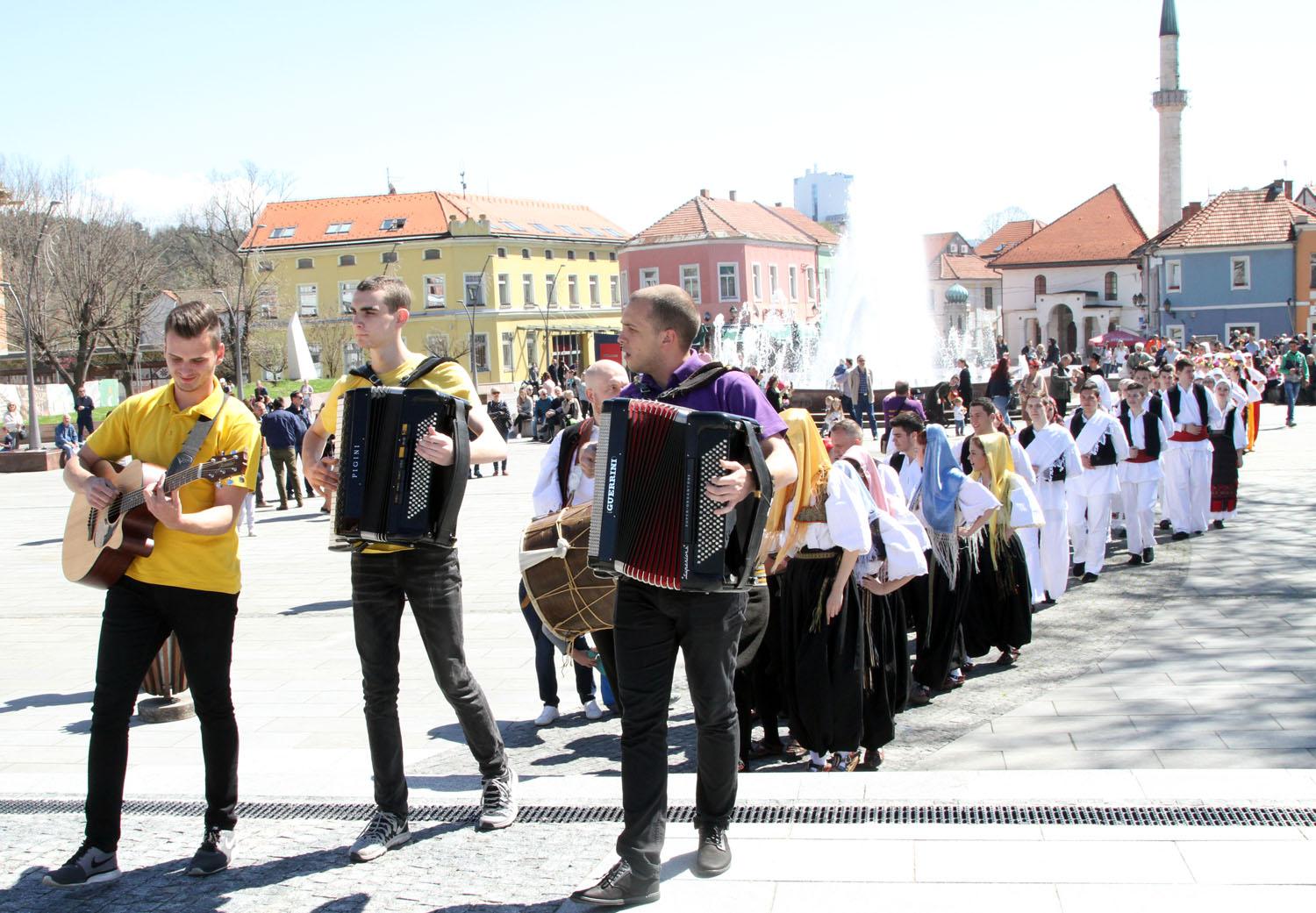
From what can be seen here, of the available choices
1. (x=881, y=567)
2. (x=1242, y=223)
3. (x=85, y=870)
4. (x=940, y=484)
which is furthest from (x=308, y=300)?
(x=85, y=870)

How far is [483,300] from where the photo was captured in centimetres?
7188

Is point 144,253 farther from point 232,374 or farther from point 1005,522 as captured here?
point 1005,522

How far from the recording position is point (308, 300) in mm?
75438

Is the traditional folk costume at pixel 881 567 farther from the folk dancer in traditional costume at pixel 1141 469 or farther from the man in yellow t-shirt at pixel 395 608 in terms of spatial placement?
the folk dancer in traditional costume at pixel 1141 469

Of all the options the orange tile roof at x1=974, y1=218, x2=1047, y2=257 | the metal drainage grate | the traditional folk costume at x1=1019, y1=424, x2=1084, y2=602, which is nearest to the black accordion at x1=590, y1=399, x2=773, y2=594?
the metal drainage grate

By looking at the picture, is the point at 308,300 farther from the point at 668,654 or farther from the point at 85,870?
the point at 668,654

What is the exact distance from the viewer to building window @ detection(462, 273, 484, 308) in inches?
2813

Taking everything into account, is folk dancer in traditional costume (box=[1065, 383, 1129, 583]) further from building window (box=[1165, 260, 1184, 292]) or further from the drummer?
building window (box=[1165, 260, 1184, 292])

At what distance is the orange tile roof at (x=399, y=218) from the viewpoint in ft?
243

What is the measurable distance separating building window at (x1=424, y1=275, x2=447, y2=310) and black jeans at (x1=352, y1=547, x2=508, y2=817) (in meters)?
69.5

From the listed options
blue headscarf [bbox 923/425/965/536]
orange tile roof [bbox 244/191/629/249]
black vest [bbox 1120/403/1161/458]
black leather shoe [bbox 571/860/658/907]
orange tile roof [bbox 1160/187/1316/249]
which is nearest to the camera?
black leather shoe [bbox 571/860/658/907]

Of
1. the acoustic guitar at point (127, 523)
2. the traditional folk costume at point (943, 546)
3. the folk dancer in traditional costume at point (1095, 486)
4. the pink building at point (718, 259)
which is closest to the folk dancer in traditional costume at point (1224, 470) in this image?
the folk dancer in traditional costume at point (1095, 486)

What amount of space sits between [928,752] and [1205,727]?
4.97 feet

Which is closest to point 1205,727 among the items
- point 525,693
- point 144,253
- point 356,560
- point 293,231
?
point 525,693
